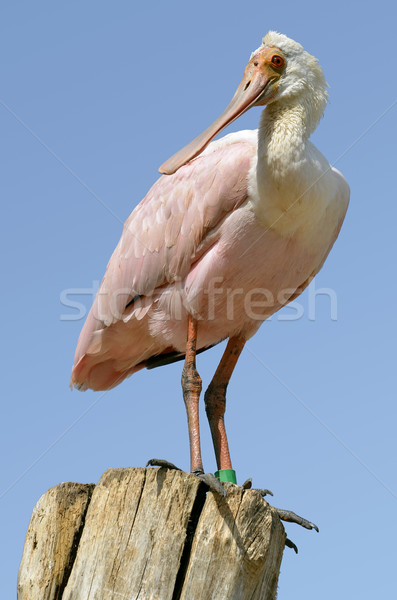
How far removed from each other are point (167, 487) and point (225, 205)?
113 inches

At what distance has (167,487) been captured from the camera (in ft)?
16.8

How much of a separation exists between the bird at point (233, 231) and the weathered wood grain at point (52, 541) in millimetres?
1368

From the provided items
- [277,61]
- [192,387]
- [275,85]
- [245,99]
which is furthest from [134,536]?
[277,61]

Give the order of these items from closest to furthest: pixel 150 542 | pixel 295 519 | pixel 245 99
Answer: pixel 150 542, pixel 295 519, pixel 245 99

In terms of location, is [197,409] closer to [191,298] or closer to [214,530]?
[191,298]

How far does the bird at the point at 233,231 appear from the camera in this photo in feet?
23.2

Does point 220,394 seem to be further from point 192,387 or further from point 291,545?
point 291,545

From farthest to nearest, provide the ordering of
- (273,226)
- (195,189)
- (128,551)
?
(195,189), (273,226), (128,551)

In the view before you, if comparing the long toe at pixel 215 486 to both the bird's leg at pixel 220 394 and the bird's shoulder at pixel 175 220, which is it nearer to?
the bird's leg at pixel 220 394

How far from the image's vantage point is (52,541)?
17.2ft

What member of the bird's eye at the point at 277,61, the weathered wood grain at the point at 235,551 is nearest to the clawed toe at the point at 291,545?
the weathered wood grain at the point at 235,551

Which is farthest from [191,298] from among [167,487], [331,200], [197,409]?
[167,487]

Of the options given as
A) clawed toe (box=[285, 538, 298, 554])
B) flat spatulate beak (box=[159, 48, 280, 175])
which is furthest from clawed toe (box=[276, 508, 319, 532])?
flat spatulate beak (box=[159, 48, 280, 175])

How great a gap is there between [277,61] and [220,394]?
121 inches
